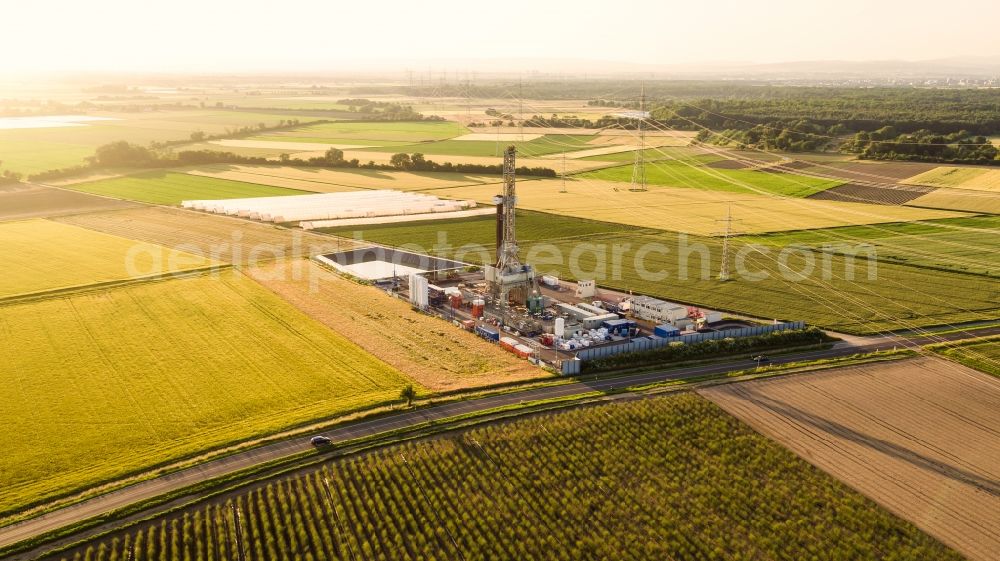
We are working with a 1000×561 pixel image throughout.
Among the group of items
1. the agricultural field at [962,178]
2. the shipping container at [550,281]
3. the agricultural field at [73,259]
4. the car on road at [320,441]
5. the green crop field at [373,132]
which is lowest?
the car on road at [320,441]

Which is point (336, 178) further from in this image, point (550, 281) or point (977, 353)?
point (977, 353)

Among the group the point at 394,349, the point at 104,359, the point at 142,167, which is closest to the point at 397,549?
the point at 394,349

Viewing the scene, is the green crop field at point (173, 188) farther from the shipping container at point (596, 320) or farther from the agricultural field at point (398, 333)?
the shipping container at point (596, 320)

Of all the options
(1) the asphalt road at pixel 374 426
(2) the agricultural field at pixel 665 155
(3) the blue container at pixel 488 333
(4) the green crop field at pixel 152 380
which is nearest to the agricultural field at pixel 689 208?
(2) the agricultural field at pixel 665 155

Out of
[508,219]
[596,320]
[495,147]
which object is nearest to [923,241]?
[596,320]

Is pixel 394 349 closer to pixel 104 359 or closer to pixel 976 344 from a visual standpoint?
pixel 104 359

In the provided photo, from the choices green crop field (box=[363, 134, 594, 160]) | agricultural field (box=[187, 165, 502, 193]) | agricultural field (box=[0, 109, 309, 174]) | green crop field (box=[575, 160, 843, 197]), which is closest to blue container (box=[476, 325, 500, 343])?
agricultural field (box=[187, 165, 502, 193])
